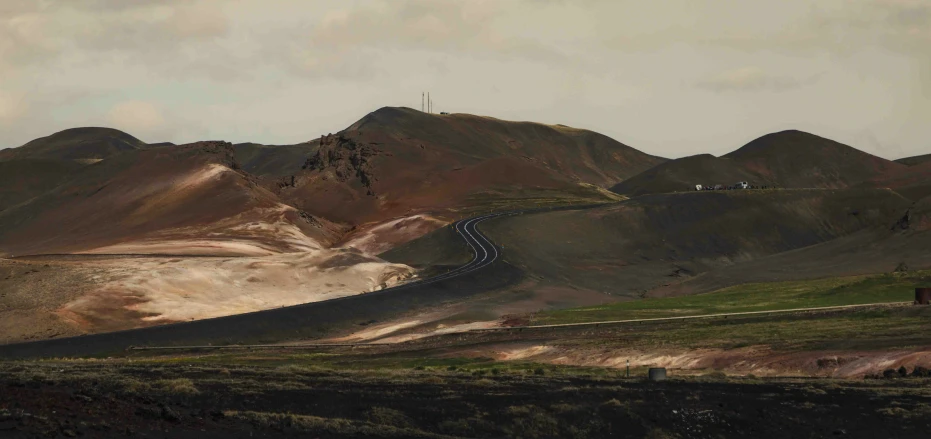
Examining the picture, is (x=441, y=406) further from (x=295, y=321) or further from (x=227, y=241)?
(x=227, y=241)

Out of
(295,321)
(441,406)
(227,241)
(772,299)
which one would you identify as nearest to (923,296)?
(772,299)

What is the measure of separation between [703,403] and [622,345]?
29.7 meters

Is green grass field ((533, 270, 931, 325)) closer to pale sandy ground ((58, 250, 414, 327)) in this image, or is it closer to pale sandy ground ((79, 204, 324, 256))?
pale sandy ground ((58, 250, 414, 327))

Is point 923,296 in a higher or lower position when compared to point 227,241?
lower

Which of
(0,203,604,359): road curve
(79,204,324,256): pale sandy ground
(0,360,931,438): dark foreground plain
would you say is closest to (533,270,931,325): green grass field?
(0,203,604,359): road curve

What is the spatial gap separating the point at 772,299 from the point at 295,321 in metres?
46.0

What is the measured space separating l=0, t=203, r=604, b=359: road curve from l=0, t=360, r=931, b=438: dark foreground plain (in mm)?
41781

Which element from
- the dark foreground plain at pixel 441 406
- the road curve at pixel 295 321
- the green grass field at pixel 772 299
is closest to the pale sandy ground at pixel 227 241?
the road curve at pixel 295 321

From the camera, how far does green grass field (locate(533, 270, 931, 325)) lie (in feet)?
345

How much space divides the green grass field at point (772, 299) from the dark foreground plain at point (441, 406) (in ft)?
153

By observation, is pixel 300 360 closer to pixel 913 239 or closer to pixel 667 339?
pixel 667 339

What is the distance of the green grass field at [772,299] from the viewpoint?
105m

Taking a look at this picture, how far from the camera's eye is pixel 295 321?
114562 millimetres

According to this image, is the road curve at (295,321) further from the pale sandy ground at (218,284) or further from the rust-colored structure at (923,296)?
the rust-colored structure at (923,296)
